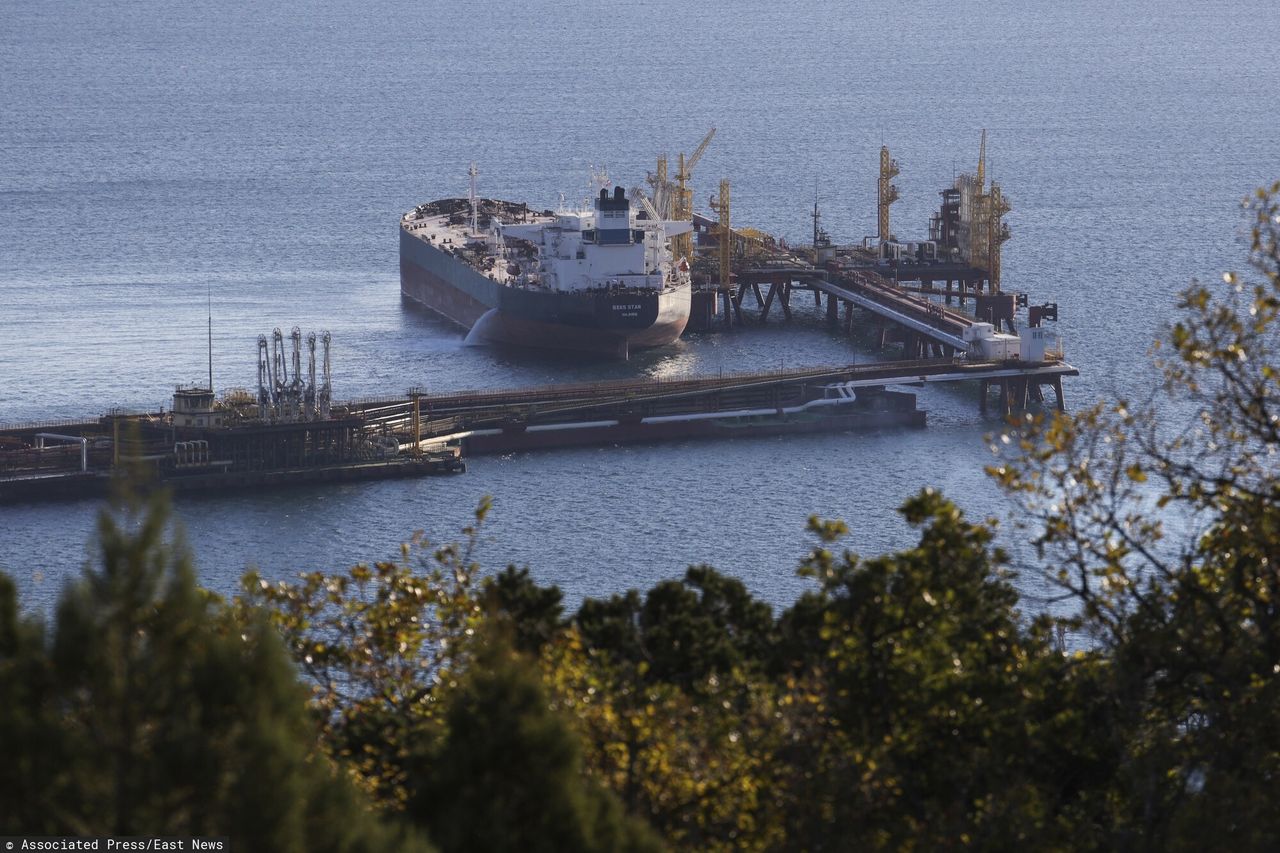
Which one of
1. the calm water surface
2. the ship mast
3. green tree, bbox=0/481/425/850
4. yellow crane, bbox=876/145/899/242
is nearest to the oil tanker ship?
the calm water surface

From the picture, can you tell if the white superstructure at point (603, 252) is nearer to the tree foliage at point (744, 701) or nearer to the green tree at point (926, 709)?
the tree foliage at point (744, 701)

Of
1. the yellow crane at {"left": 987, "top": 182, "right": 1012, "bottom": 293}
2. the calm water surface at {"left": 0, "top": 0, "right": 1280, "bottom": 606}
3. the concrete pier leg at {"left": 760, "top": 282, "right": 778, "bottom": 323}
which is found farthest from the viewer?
the concrete pier leg at {"left": 760, "top": 282, "right": 778, "bottom": 323}

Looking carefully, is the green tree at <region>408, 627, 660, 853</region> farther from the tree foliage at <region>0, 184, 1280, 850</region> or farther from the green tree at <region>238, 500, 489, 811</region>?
the green tree at <region>238, 500, 489, 811</region>

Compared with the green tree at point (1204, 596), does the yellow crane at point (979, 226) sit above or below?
above

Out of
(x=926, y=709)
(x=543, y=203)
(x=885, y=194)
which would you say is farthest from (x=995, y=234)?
(x=926, y=709)

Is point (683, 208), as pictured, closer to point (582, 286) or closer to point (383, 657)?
point (582, 286)

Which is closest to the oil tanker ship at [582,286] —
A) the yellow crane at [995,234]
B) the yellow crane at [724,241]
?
the yellow crane at [724,241]

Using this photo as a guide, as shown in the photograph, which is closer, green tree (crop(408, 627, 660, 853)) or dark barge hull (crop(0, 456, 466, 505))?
green tree (crop(408, 627, 660, 853))
